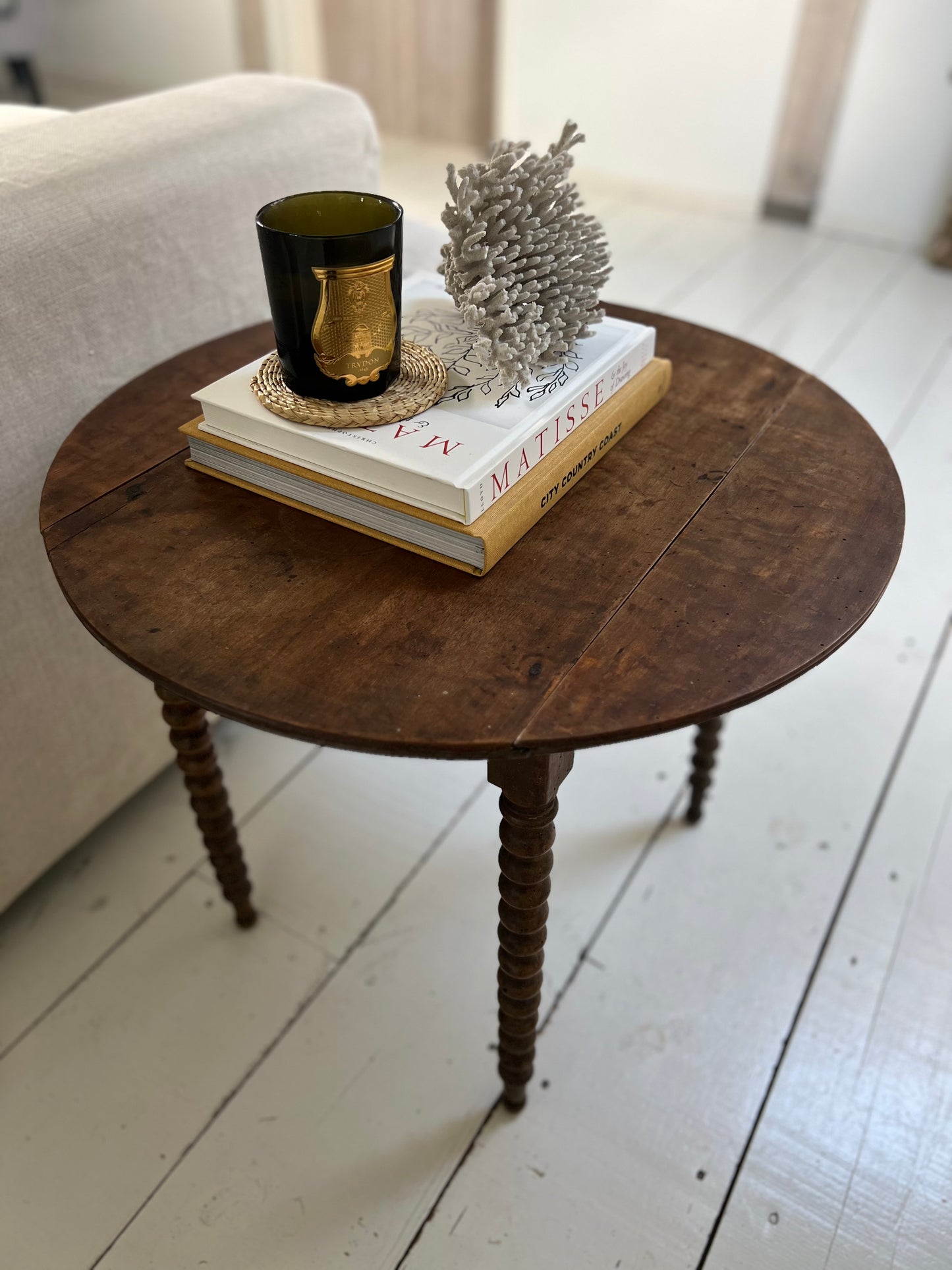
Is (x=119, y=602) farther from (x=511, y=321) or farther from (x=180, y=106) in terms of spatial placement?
(x=180, y=106)

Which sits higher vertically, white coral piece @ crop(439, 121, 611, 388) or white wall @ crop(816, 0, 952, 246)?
white coral piece @ crop(439, 121, 611, 388)

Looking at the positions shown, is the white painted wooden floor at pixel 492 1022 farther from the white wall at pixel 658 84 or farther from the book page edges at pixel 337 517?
the white wall at pixel 658 84

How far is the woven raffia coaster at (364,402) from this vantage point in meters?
0.66

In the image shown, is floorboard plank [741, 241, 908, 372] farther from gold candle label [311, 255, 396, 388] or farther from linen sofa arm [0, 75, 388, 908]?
gold candle label [311, 255, 396, 388]

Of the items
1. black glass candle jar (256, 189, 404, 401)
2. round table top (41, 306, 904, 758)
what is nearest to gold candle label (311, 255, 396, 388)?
black glass candle jar (256, 189, 404, 401)

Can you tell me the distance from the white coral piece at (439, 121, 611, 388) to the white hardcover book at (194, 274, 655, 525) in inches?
1.0

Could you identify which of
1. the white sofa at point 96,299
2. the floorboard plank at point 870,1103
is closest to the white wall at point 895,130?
the white sofa at point 96,299

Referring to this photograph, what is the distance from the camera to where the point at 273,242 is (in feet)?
2.03

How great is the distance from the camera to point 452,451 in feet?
2.06

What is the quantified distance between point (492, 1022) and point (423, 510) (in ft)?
1.80

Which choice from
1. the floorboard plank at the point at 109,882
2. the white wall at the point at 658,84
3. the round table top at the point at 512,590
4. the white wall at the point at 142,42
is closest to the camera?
the round table top at the point at 512,590

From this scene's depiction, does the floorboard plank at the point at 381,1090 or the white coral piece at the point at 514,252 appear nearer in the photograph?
the white coral piece at the point at 514,252

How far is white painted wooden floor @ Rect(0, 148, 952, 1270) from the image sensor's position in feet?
2.64

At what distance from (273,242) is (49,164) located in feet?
1.18
